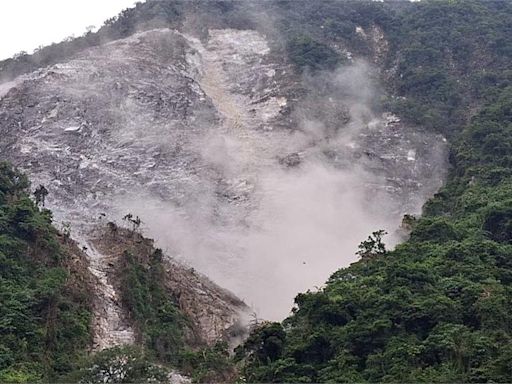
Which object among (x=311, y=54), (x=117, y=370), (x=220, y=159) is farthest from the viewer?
(x=311, y=54)

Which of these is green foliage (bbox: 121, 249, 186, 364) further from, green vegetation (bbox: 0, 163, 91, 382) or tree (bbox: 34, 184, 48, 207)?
tree (bbox: 34, 184, 48, 207)

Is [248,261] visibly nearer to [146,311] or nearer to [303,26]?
[146,311]

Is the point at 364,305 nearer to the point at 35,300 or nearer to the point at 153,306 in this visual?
the point at 153,306

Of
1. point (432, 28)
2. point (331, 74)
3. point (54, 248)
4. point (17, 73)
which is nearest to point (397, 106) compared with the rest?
point (331, 74)

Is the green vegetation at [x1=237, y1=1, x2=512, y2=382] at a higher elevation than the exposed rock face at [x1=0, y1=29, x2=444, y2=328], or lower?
lower

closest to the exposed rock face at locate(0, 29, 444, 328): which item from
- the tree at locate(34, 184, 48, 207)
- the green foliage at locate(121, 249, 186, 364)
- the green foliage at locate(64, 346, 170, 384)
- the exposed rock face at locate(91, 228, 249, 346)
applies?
the exposed rock face at locate(91, 228, 249, 346)

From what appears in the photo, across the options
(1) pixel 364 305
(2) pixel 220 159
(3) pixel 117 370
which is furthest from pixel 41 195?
(1) pixel 364 305
